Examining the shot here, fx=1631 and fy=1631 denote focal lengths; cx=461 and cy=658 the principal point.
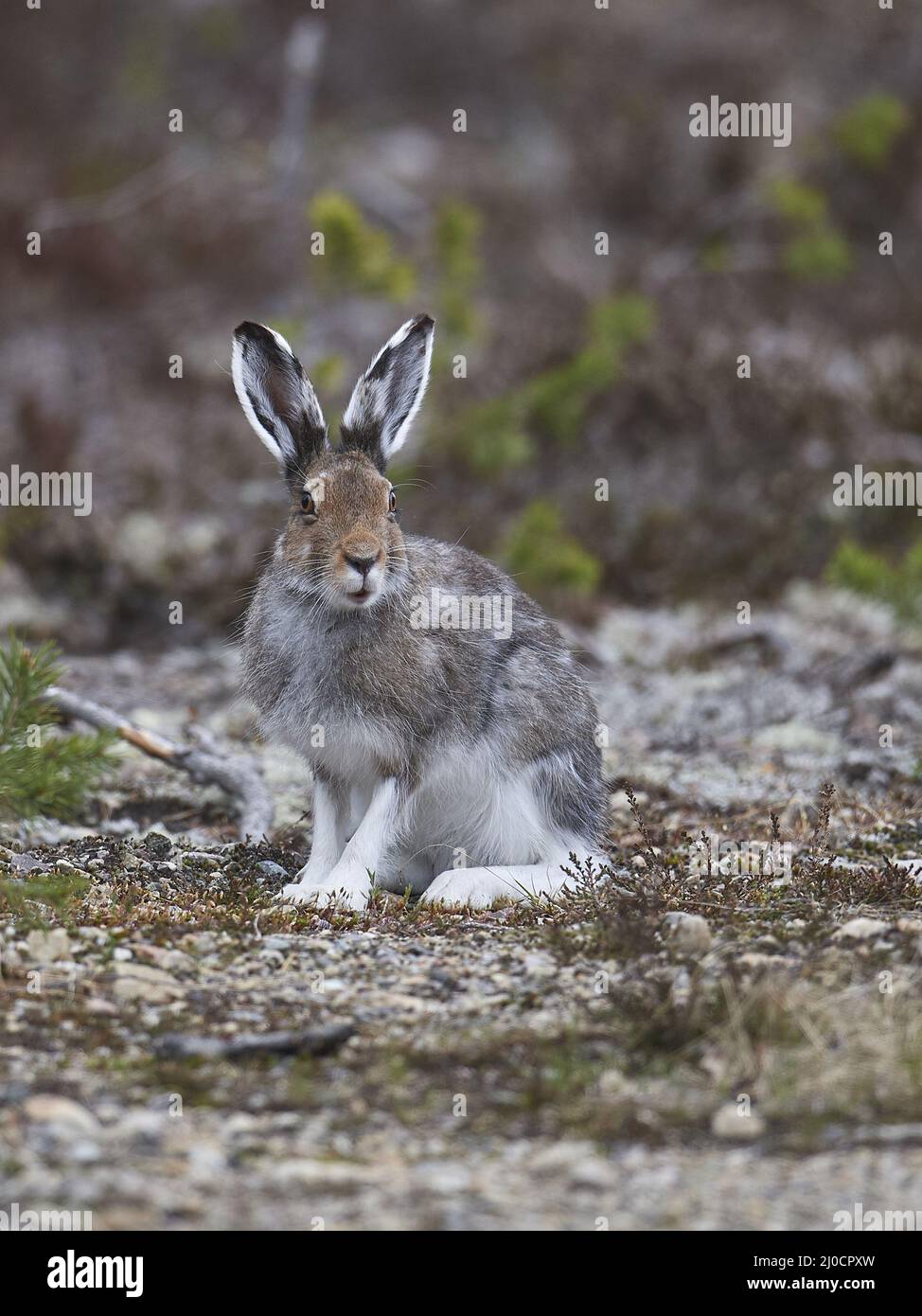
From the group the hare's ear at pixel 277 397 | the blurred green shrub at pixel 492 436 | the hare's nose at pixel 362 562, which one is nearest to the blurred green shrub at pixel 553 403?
the blurred green shrub at pixel 492 436

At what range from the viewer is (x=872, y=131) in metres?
19.2

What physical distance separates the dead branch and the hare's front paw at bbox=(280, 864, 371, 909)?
4.29 ft

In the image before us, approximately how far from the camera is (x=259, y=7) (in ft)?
76.6

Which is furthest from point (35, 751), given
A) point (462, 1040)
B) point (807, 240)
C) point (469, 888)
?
point (807, 240)

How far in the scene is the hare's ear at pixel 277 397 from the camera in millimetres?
7363

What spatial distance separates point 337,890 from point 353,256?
7252 mm

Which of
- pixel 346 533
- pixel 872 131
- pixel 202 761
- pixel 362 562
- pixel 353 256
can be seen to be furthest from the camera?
pixel 872 131

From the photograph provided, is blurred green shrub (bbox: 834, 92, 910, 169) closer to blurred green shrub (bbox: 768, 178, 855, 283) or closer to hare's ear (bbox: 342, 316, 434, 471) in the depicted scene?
blurred green shrub (bbox: 768, 178, 855, 283)

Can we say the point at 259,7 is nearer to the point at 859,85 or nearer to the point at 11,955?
the point at 859,85

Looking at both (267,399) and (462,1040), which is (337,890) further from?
(267,399)

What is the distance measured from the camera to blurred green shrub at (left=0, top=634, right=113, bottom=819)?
25.0ft

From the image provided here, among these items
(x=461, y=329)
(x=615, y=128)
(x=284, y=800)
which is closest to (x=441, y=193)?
(x=615, y=128)

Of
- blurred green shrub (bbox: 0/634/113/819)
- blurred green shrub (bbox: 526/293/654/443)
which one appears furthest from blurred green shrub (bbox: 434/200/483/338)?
blurred green shrub (bbox: 0/634/113/819)

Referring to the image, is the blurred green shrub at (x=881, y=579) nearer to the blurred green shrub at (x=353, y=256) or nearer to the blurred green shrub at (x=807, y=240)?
the blurred green shrub at (x=353, y=256)
